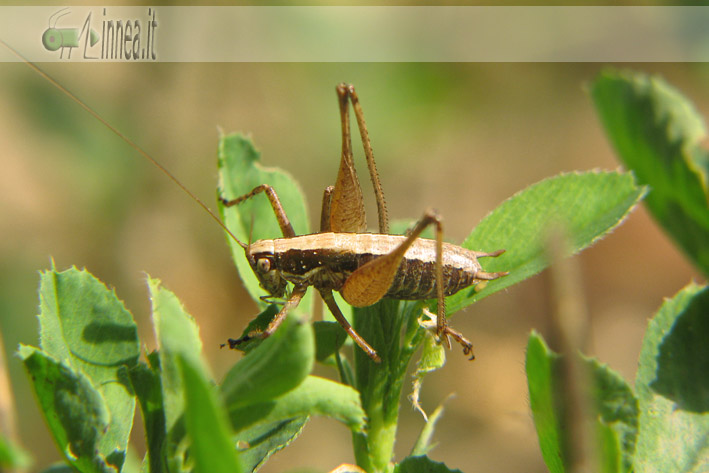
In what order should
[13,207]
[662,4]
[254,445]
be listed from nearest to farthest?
[254,445] → [13,207] → [662,4]

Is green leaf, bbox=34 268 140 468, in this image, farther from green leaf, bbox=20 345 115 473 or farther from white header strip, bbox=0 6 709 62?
white header strip, bbox=0 6 709 62

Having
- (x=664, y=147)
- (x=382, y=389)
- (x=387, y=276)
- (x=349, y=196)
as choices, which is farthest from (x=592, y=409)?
(x=349, y=196)

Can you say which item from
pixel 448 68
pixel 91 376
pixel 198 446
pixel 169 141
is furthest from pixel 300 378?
pixel 448 68

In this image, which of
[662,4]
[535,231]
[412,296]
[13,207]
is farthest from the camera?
[662,4]

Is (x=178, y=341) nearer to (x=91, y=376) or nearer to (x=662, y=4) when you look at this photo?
(x=91, y=376)

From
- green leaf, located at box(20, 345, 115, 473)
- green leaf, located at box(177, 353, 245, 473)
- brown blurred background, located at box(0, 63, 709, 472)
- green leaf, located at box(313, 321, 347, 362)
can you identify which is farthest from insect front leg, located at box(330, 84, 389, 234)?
brown blurred background, located at box(0, 63, 709, 472)

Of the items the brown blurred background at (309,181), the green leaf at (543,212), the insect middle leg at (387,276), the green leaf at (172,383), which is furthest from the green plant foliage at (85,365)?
the brown blurred background at (309,181)

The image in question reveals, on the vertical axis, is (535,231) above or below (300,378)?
above

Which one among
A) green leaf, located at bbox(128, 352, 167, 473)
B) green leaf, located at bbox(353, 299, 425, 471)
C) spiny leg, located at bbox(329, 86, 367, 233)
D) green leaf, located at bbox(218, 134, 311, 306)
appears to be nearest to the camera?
green leaf, located at bbox(128, 352, 167, 473)
